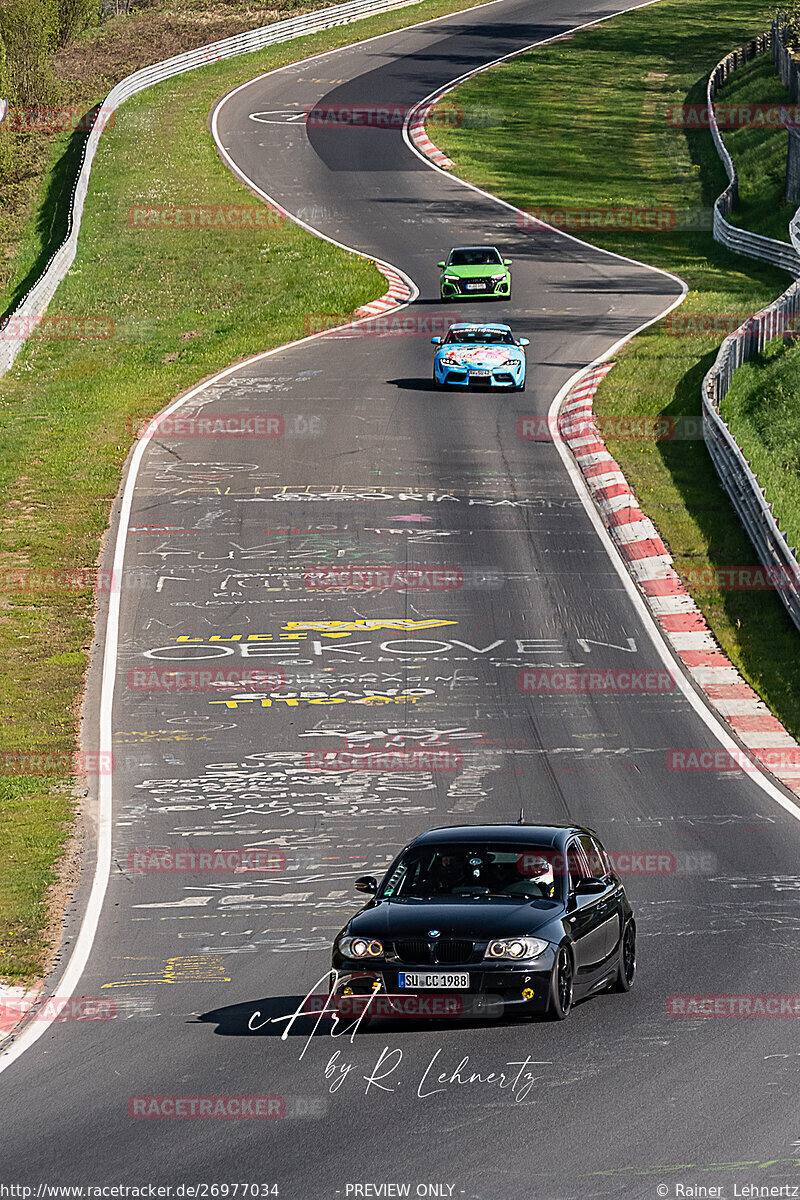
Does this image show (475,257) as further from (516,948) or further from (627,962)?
(516,948)

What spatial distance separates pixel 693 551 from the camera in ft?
87.4

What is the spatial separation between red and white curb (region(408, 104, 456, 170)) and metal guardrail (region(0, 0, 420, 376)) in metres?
12.9

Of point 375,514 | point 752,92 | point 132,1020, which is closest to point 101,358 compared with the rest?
point 375,514

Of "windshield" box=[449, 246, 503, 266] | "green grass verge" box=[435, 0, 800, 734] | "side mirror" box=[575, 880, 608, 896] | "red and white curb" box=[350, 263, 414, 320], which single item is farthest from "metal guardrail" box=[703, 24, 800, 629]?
"side mirror" box=[575, 880, 608, 896]

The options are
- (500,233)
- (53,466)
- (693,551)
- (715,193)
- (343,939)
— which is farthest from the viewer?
(715,193)

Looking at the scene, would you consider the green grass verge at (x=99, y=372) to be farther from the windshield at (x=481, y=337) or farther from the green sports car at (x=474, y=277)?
the windshield at (x=481, y=337)

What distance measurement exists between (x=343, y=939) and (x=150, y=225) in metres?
47.7

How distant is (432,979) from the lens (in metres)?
10.3

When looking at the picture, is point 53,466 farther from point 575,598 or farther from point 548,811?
point 548,811

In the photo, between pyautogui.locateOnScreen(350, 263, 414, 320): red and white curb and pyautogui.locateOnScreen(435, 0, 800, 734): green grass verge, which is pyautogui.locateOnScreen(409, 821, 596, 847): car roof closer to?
pyautogui.locateOnScreen(435, 0, 800, 734): green grass verge

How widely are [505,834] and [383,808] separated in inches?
225

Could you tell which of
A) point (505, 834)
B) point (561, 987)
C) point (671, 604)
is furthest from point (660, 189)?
point (561, 987)

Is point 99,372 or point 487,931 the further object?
point 99,372

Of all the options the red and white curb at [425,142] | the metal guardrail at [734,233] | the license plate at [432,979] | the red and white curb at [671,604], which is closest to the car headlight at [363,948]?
the license plate at [432,979]
